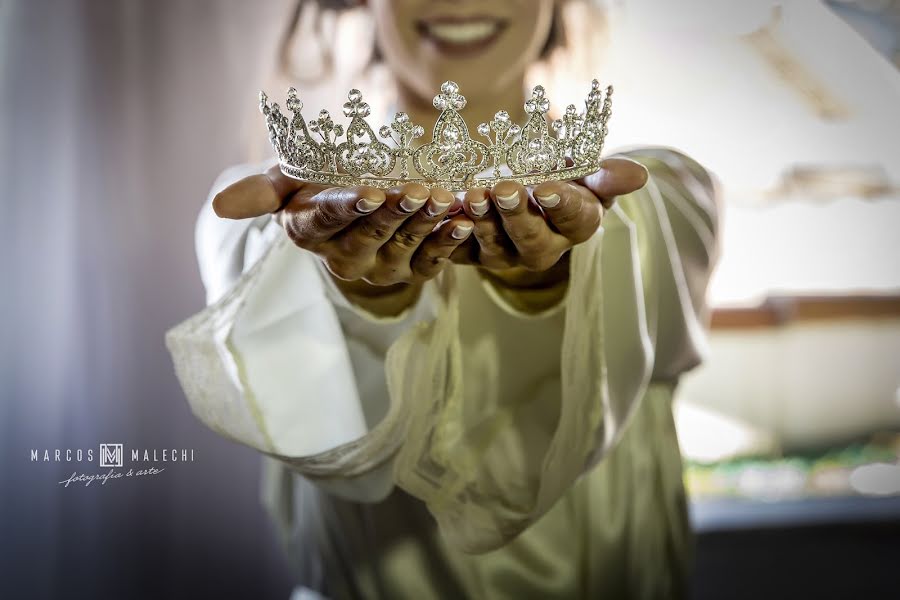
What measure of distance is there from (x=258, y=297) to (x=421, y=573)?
1.44 feet

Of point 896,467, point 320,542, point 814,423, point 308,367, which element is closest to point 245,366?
point 308,367

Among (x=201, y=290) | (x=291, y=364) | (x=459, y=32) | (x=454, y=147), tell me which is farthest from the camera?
(x=201, y=290)

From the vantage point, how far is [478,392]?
3.20 feet

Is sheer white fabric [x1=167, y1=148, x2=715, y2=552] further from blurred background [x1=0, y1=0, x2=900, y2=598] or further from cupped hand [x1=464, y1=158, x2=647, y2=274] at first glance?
blurred background [x1=0, y1=0, x2=900, y2=598]

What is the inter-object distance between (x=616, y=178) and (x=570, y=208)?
0.23 feet

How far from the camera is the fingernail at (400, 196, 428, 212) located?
23.8 inches

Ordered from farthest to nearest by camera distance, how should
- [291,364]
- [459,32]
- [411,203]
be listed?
[459,32], [291,364], [411,203]

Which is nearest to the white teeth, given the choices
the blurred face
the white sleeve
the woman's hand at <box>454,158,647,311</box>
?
the blurred face

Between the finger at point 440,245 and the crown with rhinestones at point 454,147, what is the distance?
0.09m

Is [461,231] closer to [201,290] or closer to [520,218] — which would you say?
[520,218]

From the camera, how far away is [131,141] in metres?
1.79

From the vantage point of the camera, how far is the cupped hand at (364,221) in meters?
0.62

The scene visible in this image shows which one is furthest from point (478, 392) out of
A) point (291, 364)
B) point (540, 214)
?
point (540, 214)

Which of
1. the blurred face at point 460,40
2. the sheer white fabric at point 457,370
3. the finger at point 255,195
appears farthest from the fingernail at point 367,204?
the blurred face at point 460,40
